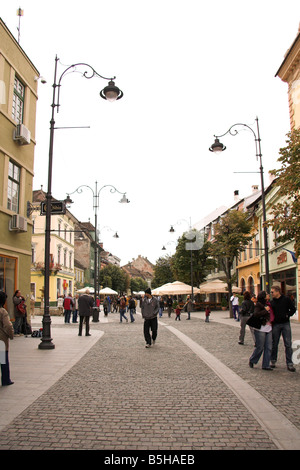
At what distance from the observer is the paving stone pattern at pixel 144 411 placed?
4.23 metres

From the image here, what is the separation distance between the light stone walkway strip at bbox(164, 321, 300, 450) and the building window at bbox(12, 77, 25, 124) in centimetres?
1286

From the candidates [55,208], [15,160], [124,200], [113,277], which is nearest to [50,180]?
[55,208]

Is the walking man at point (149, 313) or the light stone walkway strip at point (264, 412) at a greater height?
the walking man at point (149, 313)

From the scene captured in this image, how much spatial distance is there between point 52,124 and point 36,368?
7153 millimetres

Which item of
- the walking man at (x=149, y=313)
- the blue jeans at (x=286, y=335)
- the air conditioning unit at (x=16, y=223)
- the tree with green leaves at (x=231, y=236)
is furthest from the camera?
the tree with green leaves at (x=231, y=236)

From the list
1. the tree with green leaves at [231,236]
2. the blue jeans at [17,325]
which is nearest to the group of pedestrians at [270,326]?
the blue jeans at [17,325]

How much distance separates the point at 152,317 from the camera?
1211 centimetres


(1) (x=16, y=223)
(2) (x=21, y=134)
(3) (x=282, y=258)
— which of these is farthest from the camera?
(3) (x=282, y=258)

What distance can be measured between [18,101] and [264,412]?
1558 centimetres

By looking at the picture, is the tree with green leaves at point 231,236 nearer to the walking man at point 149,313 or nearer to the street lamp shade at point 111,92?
the walking man at point 149,313

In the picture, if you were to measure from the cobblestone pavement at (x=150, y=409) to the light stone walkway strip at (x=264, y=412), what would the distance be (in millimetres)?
67

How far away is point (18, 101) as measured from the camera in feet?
55.8

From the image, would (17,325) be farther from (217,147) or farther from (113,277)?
(113,277)

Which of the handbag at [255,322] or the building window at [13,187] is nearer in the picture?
the handbag at [255,322]
